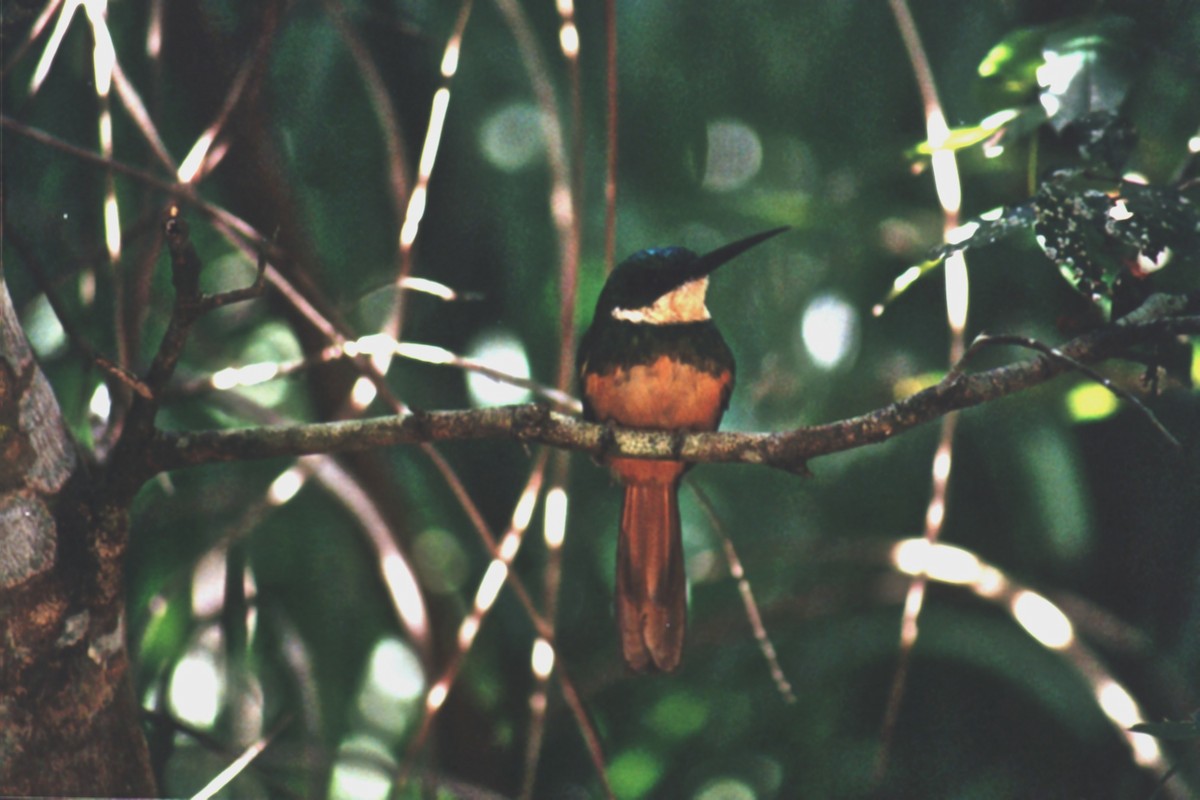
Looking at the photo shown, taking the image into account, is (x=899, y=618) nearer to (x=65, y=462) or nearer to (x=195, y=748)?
(x=195, y=748)

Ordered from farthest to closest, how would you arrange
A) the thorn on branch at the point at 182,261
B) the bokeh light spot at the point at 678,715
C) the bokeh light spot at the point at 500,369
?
the bokeh light spot at the point at 500,369, the bokeh light spot at the point at 678,715, the thorn on branch at the point at 182,261

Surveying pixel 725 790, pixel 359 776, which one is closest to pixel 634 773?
pixel 725 790

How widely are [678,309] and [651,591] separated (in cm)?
40

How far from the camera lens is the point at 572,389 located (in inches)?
65.7

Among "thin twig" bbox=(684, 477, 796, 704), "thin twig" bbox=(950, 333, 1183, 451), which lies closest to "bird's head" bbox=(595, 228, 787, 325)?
"thin twig" bbox=(684, 477, 796, 704)

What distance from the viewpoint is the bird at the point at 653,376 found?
1435 mm

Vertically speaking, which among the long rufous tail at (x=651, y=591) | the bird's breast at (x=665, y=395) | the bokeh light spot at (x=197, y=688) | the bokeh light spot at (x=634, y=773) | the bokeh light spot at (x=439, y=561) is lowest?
the bokeh light spot at (x=634, y=773)

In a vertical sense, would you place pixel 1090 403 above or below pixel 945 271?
below

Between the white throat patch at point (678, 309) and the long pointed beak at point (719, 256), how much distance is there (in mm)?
17

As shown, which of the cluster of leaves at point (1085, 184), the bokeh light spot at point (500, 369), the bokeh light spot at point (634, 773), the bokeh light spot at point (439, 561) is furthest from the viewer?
the bokeh light spot at point (439, 561)

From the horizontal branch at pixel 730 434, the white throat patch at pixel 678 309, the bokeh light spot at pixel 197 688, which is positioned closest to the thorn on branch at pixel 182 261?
the horizontal branch at pixel 730 434

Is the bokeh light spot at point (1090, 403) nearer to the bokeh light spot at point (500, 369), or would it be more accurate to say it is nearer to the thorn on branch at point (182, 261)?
the bokeh light spot at point (500, 369)

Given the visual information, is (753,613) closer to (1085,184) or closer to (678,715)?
(678,715)

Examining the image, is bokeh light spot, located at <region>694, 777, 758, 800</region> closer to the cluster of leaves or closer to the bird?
the bird
